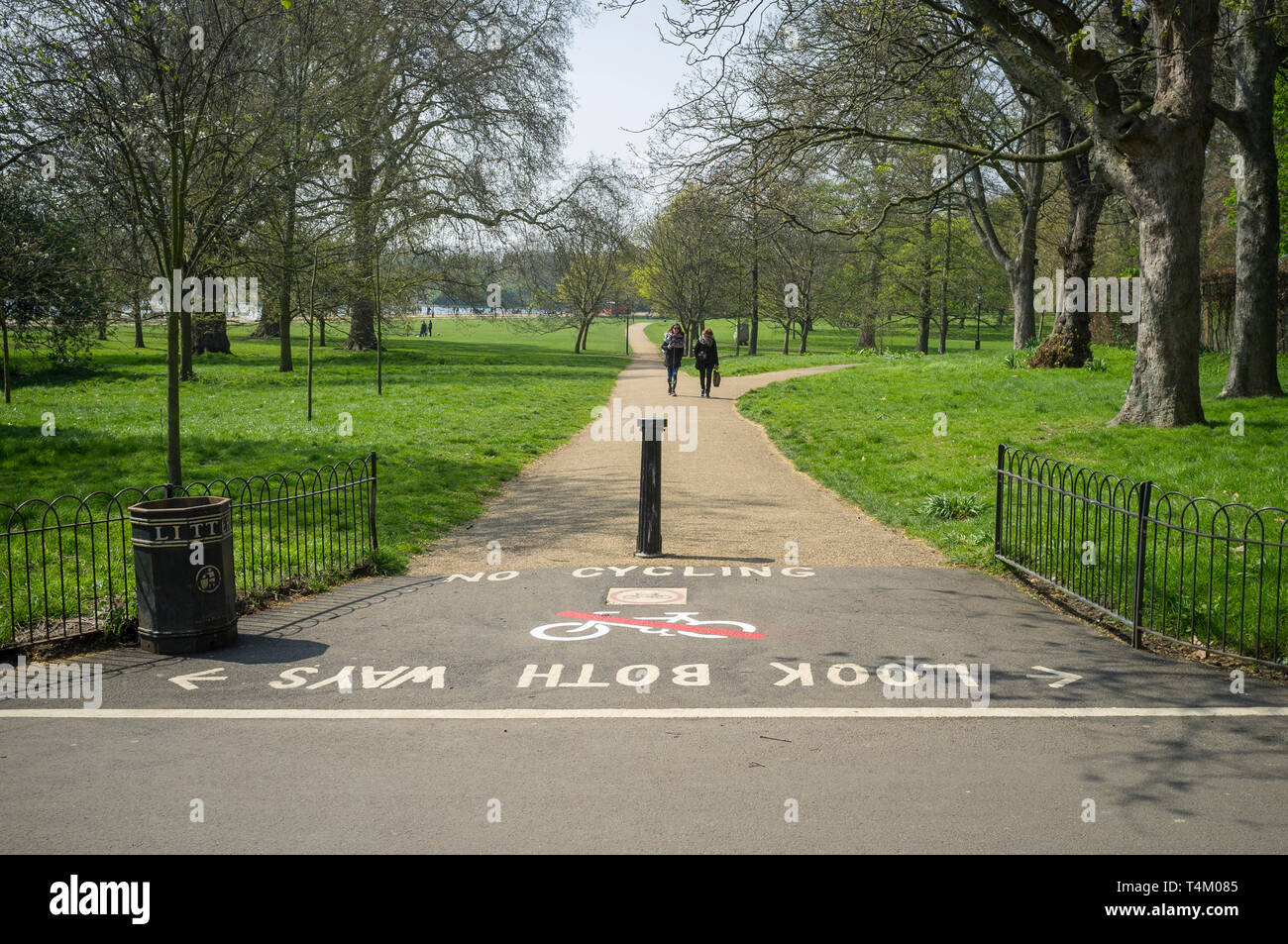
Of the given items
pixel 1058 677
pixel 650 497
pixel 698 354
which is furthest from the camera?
pixel 698 354

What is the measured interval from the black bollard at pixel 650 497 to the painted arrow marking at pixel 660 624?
2.28 meters

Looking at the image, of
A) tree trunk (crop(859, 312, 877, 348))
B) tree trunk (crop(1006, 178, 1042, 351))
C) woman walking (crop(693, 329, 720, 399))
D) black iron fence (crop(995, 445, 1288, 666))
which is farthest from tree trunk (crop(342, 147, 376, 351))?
tree trunk (crop(859, 312, 877, 348))

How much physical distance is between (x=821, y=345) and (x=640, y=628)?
7202 centimetres

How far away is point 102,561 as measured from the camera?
9.84 metres

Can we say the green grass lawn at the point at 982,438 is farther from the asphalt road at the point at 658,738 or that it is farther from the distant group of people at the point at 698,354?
the asphalt road at the point at 658,738

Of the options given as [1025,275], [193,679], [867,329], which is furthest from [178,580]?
[867,329]

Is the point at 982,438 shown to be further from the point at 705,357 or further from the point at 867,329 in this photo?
the point at 867,329

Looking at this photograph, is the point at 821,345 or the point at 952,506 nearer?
the point at 952,506

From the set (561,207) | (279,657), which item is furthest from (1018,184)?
(279,657)

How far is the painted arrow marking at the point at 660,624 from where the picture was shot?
7.59 meters

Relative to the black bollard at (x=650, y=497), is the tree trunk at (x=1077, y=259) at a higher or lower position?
higher

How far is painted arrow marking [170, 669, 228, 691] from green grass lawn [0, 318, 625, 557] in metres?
4.08

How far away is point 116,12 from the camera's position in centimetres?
1140

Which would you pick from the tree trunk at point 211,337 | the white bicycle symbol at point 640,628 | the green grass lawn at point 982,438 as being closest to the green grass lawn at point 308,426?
the tree trunk at point 211,337
